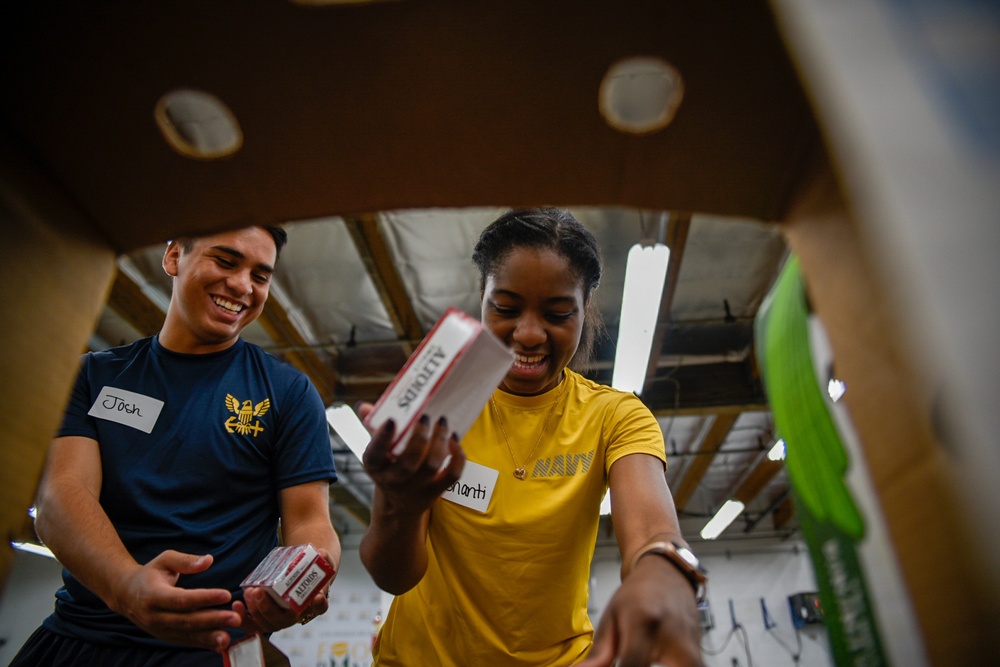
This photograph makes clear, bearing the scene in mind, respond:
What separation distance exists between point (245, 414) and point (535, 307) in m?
0.58

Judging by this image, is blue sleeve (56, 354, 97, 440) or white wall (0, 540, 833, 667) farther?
white wall (0, 540, 833, 667)

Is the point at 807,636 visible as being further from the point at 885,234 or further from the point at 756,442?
the point at 885,234

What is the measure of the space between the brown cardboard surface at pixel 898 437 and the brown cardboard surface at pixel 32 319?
0.61 metres

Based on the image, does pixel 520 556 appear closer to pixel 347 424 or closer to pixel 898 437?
pixel 898 437

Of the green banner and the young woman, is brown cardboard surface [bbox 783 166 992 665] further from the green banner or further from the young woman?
the young woman

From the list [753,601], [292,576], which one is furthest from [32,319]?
[753,601]

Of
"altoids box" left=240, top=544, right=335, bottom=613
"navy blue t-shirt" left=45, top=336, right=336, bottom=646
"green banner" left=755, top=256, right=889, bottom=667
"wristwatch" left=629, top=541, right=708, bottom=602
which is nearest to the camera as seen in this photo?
"green banner" left=755, top=256, right=889, bottom=667

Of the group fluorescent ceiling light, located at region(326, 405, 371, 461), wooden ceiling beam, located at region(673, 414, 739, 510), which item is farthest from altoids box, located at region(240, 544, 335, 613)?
wooden ceiling beam, located at region(673, 414, 739, 510)

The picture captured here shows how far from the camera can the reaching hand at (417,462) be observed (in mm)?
619

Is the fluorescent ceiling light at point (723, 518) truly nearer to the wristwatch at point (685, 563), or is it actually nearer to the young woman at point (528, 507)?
the young woman at point (528, 507)

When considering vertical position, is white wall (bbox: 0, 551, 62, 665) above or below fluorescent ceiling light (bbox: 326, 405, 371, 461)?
below

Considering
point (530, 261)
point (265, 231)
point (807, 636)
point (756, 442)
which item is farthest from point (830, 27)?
point (807, 636)

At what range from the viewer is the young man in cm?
84

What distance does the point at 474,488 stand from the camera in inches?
44.7
